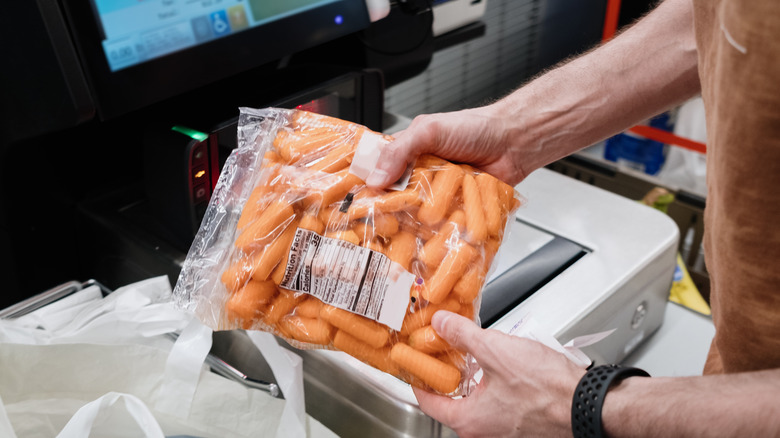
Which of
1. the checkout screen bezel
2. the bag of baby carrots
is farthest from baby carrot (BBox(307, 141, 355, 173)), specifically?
the checkout screen bezel

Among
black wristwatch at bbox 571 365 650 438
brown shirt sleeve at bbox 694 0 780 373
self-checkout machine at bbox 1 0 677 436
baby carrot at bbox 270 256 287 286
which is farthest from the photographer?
self-checkout machine at bbox 1 0 677 436

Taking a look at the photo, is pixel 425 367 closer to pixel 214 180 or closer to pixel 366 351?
pixel 366 351

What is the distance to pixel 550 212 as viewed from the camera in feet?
3.43

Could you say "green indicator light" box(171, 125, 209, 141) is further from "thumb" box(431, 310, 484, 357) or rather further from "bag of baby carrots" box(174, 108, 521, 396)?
"thumb" box(431, 310, 484, 357)

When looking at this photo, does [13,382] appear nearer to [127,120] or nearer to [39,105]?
[39,105]

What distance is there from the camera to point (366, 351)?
2.05 feet

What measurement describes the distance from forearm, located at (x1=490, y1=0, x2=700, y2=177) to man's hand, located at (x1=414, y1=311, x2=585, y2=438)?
0.95 ft

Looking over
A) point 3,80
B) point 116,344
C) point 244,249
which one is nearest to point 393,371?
point 244,249

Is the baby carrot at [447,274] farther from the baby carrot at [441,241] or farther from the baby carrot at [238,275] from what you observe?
the baby carrot at [238,275]

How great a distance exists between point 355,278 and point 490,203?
0.15 m

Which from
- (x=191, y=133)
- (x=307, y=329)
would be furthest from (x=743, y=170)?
(x=191, y=133)

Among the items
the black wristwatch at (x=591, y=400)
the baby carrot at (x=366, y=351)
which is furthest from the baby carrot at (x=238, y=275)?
the black wristwatch at (x=591, y=400)

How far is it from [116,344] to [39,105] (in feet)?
0.94

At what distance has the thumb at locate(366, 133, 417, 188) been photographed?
64cm
